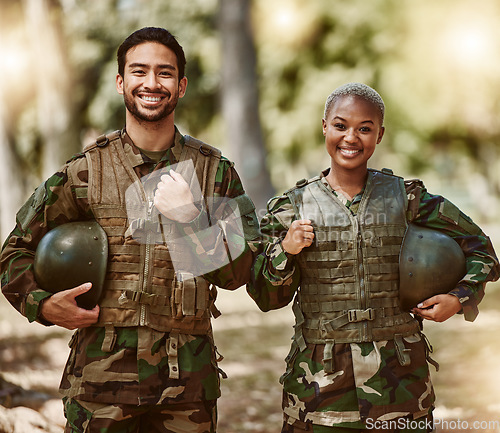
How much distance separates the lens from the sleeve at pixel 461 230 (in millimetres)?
3449

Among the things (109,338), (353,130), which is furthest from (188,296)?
(353,130)

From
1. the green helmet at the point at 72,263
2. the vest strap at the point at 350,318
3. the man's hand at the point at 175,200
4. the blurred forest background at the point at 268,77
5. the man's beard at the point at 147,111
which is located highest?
the blurred forest background at the point at 268,77

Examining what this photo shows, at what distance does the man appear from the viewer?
334cm

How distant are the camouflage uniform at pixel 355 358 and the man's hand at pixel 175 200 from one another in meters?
0.45

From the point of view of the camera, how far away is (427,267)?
341 centimetres

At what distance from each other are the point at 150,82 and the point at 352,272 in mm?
1404

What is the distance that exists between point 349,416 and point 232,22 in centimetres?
1395

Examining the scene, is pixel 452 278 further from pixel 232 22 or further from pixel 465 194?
pixel 465 194

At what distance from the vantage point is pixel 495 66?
69.4 ft

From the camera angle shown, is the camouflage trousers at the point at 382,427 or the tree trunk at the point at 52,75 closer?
the camouflage trousers at the point at 382,427

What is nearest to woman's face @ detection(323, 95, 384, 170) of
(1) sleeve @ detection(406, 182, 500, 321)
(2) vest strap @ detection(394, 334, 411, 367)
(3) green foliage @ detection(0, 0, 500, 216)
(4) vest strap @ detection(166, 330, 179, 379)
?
(1) sleeve @ detection(406, 182, 500, 321)

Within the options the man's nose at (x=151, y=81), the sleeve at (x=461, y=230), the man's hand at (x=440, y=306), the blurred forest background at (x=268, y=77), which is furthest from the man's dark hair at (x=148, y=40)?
the blurred forest background at (x=268, y=77)

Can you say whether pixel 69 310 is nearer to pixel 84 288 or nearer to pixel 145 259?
pixel 84 288

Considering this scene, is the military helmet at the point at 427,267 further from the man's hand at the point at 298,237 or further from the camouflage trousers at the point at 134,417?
the camouflage trousers at the point at 134,417
